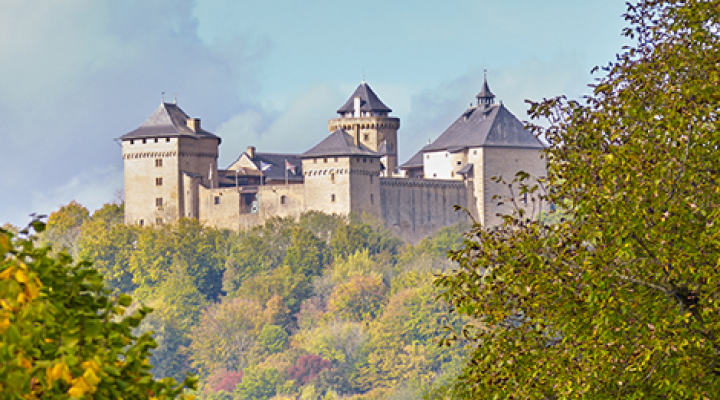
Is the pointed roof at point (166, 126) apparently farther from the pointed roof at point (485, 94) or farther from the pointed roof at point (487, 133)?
the pointed roof at point (485, 94)

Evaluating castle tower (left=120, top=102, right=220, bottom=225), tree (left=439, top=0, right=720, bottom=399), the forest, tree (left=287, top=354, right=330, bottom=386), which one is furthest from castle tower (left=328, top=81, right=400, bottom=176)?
tree (left=439, top=0, right=720, bottom=399)

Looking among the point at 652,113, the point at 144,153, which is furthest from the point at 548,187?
the point at 144,153

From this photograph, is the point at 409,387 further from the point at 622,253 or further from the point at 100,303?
the point at 100,303

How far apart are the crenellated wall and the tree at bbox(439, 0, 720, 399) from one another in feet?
223

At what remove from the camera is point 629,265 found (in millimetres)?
10102

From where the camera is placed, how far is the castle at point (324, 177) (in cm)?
7838

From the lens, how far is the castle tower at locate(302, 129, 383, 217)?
255 feet

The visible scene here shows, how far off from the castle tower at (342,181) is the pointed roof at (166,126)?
7.81 meters

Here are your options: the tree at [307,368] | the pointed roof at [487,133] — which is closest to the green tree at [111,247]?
the tree at [307,368]

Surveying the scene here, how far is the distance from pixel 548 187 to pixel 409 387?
63306mm

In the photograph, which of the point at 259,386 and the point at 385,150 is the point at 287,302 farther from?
the point at 385,150

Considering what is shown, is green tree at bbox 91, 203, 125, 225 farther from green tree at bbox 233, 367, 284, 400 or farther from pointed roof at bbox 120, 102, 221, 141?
green tree at bbox 233, 367, 284, 400

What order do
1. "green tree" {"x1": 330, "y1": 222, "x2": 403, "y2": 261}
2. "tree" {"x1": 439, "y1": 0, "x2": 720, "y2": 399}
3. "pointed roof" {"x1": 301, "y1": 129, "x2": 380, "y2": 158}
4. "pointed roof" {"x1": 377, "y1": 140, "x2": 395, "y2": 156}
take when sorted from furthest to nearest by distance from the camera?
"pointed roof" {"x1": 377, "y1": 140, "x2": 395, "y2": 156}, "pointed roof" {"x1": 301, "y1": 129, "x2": 380, "y2": 158}, "green tree" {"x1": 330, "y1": 222, "x2": 403, "y2": 261}, "tree" {"x1": 439, "y1": 0, "x2": 720, "y2": 399}

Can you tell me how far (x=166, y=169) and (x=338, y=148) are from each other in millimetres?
11133
